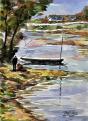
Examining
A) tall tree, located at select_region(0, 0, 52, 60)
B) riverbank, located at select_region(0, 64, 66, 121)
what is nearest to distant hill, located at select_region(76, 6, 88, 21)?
tall tree, located at select_region(0, 0, 52, 60)

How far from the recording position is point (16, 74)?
3.32m

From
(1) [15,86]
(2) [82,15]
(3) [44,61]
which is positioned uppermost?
(2) [82,15]

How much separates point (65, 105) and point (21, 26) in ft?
2.63

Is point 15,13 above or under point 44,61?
above

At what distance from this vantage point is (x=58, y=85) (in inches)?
126

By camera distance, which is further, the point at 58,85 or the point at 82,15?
the point at 82,15

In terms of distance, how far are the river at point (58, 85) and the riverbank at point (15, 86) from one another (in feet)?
0.14

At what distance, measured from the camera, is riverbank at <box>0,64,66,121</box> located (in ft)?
10.2

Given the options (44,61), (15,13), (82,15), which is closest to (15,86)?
(44,61)

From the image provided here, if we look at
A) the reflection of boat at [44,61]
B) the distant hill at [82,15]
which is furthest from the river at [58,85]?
the distant hill at [82,15]

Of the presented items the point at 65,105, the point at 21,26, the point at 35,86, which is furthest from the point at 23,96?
the point at 21,26

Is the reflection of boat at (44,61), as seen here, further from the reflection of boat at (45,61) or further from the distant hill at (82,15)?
the distant hill at (82,15)

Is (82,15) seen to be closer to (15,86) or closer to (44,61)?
(44,61)

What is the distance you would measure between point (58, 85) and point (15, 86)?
1.22 ft
